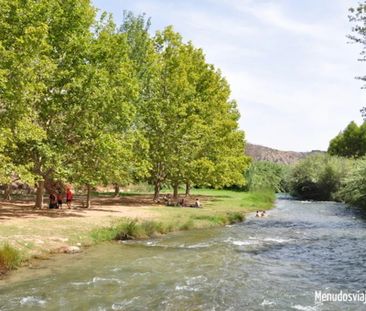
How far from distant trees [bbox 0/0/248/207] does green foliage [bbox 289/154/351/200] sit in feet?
118

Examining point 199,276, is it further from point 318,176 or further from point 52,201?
point 318,176

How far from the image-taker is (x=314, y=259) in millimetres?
21859

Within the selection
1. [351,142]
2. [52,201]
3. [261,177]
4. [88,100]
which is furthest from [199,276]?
[351,142]

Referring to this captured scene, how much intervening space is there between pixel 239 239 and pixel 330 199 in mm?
55082

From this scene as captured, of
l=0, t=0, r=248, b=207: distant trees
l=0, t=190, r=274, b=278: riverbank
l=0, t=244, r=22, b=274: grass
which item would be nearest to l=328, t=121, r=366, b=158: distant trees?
l=0, t=0, r=248, b=207: distant trees

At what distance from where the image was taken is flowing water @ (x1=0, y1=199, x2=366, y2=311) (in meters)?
13.8

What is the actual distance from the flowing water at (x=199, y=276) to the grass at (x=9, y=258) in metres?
1.19

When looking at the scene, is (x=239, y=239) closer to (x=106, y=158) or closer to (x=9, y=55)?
(x=106, y=158)

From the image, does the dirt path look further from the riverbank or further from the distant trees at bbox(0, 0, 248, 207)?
the distant trees at bbox(0, 0, 248, 207)

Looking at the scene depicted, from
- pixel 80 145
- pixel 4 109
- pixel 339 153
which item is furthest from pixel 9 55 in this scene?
pixel 339 153

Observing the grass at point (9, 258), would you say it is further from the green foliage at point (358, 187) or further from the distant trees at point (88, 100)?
the green foliage at point (358, 187)

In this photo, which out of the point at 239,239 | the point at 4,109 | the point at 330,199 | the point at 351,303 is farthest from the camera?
the point at 330,199

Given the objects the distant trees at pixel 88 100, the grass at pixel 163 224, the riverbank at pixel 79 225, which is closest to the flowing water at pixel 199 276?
the grass at pixel 163 224

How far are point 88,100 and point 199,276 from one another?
16520 millimetres
